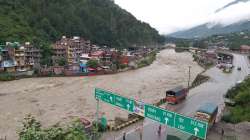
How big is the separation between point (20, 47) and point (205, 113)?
33.9 m

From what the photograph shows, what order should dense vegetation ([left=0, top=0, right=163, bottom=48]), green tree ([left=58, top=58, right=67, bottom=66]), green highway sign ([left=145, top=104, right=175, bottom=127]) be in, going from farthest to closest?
dense vegetation ([left=0, top=0, right=163, bottom=48])
green tree ([left=58, top=58, right=67, bottom=66])
green highway sign ([left=145, top=104, right=175, bottom=127])

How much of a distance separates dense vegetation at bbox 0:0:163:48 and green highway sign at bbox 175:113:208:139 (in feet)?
129

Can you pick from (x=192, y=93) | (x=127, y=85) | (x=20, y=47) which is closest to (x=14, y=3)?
(x=20, y=47)

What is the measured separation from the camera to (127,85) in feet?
111

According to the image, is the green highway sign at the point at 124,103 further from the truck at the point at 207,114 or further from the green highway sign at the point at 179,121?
the truck at the point at 207,114

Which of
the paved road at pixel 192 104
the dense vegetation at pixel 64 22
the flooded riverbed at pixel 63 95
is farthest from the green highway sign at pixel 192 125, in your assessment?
the dense vegetation at pixel 64 22

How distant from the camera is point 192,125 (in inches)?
375

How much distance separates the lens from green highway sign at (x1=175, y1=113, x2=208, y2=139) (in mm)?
9211

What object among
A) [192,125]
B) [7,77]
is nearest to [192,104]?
[192,125]

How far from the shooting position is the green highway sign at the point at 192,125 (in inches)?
363

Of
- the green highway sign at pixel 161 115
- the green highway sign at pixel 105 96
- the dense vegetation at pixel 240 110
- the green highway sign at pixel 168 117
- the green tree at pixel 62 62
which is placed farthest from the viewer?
the green tree at pixel 62 62

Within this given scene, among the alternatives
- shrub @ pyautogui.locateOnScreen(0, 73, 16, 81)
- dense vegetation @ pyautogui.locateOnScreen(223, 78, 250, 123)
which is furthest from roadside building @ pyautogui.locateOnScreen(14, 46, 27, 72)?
dense vegetation @ pyautogui.locateOnScreen(223, 78, 250, 123)

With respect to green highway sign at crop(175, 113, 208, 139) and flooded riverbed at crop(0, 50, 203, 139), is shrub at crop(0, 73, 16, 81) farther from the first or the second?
green highway sign at crop(175, 113, 208, 139)

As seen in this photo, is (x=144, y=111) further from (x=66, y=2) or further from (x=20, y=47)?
(x=66, y=2)
